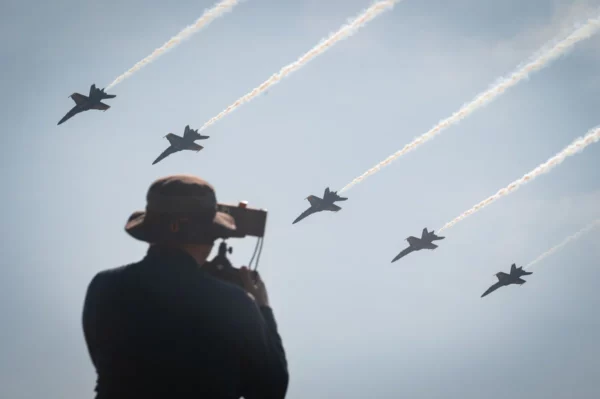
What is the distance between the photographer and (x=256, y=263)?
4.83 m

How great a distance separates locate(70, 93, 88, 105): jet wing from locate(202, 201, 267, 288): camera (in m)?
60.5

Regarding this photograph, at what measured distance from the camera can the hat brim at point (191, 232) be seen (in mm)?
4199

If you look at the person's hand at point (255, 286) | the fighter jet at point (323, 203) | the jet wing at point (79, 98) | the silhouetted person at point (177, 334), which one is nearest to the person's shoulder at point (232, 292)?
the silhouetted person at point (177, 334)

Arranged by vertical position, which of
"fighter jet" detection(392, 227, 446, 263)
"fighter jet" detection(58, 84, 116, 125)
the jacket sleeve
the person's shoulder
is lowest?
the jacket sleeve

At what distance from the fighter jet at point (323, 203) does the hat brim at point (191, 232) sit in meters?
58.3

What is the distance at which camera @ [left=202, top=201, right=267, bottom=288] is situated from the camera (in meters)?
4.47

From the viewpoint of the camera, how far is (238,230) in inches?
184

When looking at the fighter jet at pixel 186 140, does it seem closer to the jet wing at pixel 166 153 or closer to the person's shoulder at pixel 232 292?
the jet wing at pixel 166 153

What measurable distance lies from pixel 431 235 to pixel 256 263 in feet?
201

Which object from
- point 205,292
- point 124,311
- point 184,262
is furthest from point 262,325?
point 124,311

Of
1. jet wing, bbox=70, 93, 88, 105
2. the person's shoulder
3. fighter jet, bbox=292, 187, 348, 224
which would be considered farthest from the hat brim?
jet wing, bbox=70, 93, 88, 105

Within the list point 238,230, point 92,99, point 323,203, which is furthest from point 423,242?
point 238,230

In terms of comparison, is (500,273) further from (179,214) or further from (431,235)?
(179,214)

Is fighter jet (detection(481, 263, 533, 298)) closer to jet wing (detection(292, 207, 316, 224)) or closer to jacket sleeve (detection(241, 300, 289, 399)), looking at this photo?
jet wing (detection(292, 207, 316, 224))
